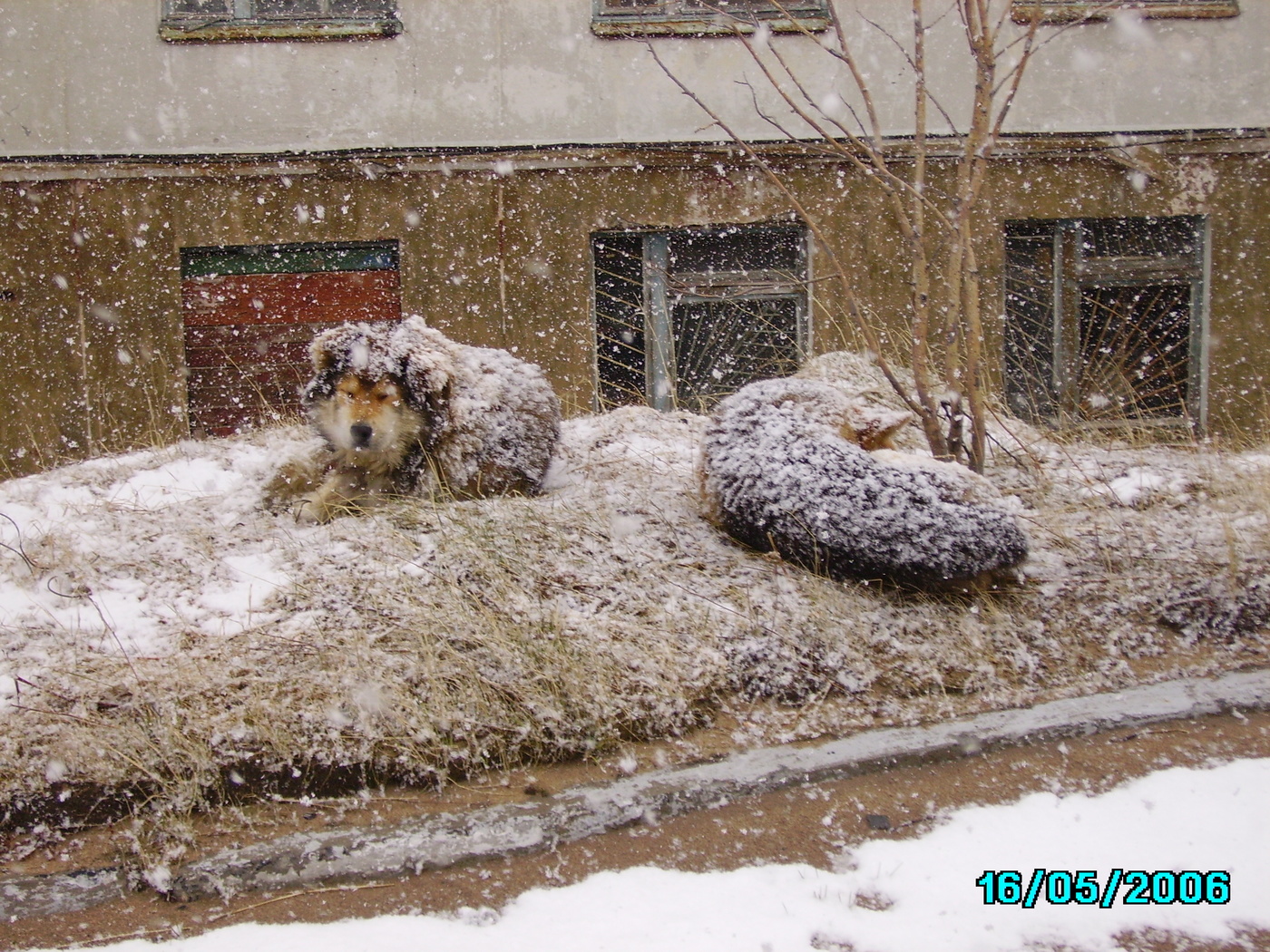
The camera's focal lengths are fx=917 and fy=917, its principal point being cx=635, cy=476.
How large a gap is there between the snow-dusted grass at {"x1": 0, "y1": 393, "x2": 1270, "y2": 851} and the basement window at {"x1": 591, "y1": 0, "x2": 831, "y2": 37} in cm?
486

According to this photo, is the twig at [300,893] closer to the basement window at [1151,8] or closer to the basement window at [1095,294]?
the basement window at [1095,294]

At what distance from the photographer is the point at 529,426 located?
4.66 m

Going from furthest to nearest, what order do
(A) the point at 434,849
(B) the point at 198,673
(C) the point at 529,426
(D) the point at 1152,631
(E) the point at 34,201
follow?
(E) the point at 34,201, (C) the point at 529,426, (D) the point at 1152,631, (B) the point at 198,673, (A) the point at 434,849

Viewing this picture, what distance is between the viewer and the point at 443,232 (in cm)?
778

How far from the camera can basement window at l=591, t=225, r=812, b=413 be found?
8148 mm

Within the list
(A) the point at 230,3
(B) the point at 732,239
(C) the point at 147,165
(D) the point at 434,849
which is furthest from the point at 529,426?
(A) the point at 230,3

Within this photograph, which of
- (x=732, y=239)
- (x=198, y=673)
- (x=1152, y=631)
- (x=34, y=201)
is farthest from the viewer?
(x=732, y=239)

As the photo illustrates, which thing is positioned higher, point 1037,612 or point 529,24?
point 529,24

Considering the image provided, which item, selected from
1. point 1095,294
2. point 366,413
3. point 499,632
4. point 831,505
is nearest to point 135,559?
point 366,413

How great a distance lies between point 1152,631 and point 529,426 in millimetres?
2905

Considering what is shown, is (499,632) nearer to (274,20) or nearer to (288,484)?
(288,484)

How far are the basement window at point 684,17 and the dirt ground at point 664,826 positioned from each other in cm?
656

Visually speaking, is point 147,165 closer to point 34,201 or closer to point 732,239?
point 34,201

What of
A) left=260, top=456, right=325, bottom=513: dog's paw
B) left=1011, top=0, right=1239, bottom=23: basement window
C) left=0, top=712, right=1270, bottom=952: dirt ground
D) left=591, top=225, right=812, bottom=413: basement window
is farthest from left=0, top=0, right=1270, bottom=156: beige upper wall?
left=0, top=712, right=1270, bottom=952: dirt ground
